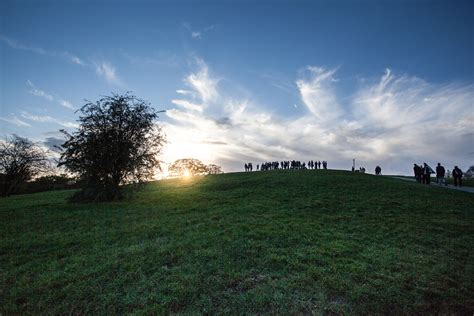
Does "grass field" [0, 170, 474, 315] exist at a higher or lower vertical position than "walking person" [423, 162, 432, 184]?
lower

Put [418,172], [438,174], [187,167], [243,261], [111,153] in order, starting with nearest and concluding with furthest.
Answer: [243,261] < [111,153] < [438,174] < [418,172] < [187,167]

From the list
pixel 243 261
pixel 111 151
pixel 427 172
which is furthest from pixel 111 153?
pixel 427 172

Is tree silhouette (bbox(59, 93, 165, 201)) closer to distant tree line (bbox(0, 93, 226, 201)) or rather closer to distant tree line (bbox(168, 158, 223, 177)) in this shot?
distant tree line (bbox(0, 93, 226, 201))

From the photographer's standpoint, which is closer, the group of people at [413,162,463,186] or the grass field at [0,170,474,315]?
the grass field at [0,170,474,315]

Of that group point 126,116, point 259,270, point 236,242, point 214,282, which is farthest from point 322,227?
point 126,116

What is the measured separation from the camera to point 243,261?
964 centimetres

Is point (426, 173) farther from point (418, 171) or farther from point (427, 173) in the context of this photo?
point (418, 171)

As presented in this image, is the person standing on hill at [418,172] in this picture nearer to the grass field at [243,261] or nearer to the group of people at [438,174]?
the group of people at [438,174]

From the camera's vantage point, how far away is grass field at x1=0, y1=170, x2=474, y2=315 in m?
7.20

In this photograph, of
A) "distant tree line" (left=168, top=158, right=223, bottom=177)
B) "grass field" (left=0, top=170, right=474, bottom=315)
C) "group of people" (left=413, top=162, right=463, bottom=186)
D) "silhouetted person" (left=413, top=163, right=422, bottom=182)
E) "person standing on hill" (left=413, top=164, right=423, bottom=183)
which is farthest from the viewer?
"distant tree line" (left=168, top=158, right=223, bottom=177)

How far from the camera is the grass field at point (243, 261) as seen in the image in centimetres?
720

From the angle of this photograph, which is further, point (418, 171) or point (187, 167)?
point (187, 167)

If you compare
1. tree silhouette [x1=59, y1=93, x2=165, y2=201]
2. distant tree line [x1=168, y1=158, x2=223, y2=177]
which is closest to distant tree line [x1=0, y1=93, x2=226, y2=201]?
tree silhouette [x1=59, y1=93, x2=165, y2=201]

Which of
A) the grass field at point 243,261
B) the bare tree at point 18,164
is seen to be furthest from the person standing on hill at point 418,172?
the bare tree at point 18,164
